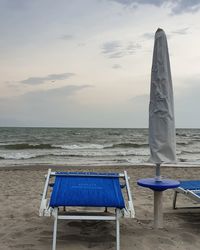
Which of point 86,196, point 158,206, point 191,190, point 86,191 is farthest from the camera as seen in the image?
point 191,190

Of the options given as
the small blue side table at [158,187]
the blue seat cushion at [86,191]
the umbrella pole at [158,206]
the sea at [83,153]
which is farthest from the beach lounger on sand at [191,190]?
the sea at [83,153]

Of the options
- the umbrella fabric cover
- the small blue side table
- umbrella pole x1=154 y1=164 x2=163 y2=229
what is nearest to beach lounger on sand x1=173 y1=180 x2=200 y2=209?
the small blue side table

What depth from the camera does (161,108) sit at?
464 centimetres

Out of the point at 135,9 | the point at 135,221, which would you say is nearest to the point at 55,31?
the point at 135,9

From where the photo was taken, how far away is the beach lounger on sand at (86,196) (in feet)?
13.0

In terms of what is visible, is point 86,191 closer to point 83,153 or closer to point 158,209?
point 158,209

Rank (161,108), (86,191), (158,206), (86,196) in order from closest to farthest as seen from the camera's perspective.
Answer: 1. (86,196)
2. (86,191)
3. (161,108)
4. (158,206)

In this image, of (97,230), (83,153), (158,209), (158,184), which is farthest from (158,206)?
(83,153)

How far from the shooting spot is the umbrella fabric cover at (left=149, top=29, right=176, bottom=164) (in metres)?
4.58

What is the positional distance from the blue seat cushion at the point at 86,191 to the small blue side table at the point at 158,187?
1.09 ft

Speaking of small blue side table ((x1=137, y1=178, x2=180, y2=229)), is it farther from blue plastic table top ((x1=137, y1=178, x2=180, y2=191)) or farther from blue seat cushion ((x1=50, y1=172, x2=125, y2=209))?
blue seat cushion ((x1=50, y1=172, x2=125, y2=209))

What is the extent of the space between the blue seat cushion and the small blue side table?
1.09 ft

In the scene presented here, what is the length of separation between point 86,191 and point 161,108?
1332 millimetres

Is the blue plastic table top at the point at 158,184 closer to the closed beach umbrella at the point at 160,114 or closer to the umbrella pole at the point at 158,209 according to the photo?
the closed beach umbrella at the point at 160,114
